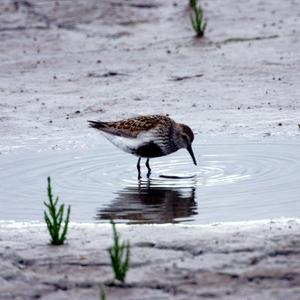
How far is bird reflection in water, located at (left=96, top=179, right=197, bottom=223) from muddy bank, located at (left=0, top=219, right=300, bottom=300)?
606 millimetres

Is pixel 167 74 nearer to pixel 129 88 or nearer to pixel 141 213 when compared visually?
pixel 129 88

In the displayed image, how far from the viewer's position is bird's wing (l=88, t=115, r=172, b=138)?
37.3 ft

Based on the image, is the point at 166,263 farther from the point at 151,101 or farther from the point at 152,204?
the point at 151,101

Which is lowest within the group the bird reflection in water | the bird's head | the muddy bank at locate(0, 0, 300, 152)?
the bird reflection in water

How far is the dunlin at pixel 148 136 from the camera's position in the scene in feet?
37.0

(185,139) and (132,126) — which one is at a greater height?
(132,126)

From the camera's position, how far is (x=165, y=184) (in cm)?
1039

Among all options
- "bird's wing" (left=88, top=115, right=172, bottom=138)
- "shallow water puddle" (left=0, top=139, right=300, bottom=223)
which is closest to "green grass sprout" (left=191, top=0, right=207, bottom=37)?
"shallow water puddle" (left=0, top=139, right=300, bottom=223)

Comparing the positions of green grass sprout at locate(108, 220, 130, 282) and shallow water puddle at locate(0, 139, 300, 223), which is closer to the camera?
green grass sprout at locate(108, 220, 130, 282)

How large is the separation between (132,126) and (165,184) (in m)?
1.27

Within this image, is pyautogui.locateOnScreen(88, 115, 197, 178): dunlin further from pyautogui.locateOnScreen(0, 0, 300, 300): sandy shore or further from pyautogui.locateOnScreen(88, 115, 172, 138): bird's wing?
pyautogui.locateOnScreen(0, 0, 300, 300): sandy shore

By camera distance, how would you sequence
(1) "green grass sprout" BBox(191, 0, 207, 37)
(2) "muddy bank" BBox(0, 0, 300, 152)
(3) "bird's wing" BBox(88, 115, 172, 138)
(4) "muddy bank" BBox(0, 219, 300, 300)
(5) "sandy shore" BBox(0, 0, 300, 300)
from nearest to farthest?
(4) "muddy bank" BBox(0, 219, 300, 300) < (5) "sandy shore" BBox(0, 0, 300, 300) < (3) "bird's wing" BBox(88, 115, 172, 138) < (2) "muddy bank" BBox(0, 0, 300, 152) < (1) "green grass sprout" BBox(191, 0, 207, 37)

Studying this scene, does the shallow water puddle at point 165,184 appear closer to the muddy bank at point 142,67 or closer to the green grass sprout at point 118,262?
the muddy bank at point 142,67

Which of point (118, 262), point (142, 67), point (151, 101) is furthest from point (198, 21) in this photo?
point (118, 262)
